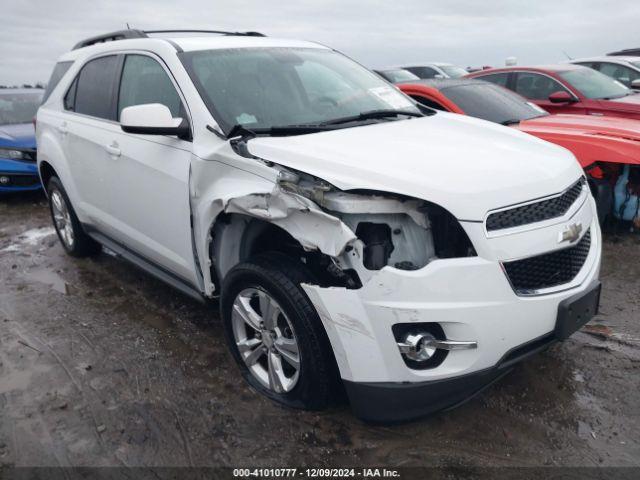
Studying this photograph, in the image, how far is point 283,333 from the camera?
271cm

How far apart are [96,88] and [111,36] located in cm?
48

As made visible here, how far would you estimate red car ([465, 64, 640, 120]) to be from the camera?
21.3ft

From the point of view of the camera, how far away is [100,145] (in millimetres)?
3887

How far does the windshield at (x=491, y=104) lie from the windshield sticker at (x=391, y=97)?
2122 millimetres

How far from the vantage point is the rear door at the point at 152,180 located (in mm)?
3139

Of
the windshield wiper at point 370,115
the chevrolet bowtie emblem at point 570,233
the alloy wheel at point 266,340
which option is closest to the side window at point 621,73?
the windshield wiper at point 370,115

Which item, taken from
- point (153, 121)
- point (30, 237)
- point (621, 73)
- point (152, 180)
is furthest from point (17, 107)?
point (621, 73)

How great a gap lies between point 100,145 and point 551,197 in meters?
2.95

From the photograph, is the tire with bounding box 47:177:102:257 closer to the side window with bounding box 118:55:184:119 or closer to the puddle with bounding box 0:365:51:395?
the side window with bounding box 118:55:184:119

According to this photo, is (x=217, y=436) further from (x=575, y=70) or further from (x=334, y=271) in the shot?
(x=575, y=70)

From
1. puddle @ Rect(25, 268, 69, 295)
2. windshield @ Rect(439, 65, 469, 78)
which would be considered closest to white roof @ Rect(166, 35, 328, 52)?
puddle @ Rect(25, 268, 69, 295)

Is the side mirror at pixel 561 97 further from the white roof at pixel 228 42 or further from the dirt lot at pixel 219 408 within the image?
the white roof at pixel 228 42

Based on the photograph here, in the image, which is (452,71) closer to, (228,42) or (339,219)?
(228,42)

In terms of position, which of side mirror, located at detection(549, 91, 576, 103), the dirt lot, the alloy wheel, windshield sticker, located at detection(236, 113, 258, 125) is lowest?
the dirt lot
